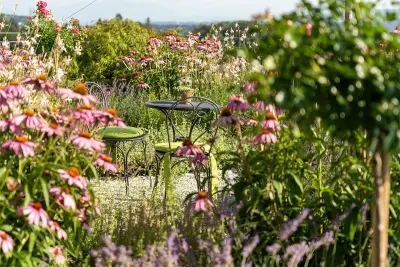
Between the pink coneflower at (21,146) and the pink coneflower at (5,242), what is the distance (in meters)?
0.29

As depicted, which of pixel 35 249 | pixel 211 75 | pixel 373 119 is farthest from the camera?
pixel 211 75

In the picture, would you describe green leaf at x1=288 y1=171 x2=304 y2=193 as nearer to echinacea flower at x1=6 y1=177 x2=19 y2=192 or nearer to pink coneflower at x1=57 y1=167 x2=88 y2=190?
pink coneflower at x1=57 y1=167 x2=88 y2=190

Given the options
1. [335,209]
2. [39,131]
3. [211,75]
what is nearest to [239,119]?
[335,209]

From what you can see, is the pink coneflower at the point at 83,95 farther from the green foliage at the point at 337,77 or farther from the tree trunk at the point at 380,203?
the tree trunk at the point at 380,203

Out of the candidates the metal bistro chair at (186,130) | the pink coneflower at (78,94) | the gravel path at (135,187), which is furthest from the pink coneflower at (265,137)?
the gravel path at (135,187)

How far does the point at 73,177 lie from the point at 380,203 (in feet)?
3.57

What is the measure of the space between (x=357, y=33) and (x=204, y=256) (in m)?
1.15

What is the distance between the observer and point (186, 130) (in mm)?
7434

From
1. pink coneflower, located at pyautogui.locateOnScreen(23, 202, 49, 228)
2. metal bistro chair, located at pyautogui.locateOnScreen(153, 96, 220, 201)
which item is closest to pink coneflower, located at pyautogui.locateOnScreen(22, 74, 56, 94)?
pink coneflower, located at pyautogui.locateOnScreen(23, 202, 49, 228)

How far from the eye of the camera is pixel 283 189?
9.93 ft

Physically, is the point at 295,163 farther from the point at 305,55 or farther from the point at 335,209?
the point at 305,55

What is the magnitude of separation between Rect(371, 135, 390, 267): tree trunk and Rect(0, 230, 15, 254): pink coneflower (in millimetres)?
1281

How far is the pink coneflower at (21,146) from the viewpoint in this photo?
268 cm

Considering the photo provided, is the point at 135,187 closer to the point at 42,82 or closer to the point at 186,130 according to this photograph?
the point at 186,130
